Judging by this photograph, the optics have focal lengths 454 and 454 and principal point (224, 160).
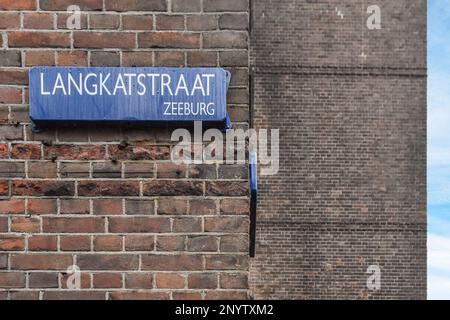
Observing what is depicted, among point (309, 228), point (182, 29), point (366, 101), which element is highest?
point (366, 101)

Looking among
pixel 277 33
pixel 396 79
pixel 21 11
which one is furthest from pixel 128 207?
pixel 396 79

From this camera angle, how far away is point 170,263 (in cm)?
218

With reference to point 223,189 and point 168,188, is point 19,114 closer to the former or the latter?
point 168,188

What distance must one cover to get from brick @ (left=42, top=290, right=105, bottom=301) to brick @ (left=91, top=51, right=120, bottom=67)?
110 centimetres

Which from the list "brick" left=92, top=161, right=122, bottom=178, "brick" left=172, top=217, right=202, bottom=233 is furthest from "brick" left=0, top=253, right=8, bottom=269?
"brick" left=172, top=217, right=202, bottom=233

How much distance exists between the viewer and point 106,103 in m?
2.15

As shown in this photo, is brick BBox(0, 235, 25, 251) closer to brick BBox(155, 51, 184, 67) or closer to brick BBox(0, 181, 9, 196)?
brick BBox(0, 181, 9, 196)

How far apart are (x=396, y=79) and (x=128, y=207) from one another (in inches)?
289

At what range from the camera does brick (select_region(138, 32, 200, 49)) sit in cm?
221

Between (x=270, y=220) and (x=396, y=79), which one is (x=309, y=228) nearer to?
(x=270, y=220)

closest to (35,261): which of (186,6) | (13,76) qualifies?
(13,76)

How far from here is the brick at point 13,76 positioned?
219cm

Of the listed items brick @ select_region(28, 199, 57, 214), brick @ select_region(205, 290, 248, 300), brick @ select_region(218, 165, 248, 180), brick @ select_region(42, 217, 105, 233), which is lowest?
brick @ select_region(205, 290, 248, 300)

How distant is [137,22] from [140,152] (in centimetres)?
63
